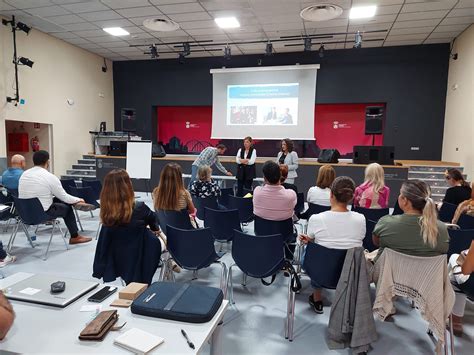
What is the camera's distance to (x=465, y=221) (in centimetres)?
300

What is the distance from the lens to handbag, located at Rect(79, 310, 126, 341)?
1.05 metres

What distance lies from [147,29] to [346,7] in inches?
181

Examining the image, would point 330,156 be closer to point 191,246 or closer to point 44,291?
point 191,246

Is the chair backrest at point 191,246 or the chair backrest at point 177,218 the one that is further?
the chair backrest at point 177,218

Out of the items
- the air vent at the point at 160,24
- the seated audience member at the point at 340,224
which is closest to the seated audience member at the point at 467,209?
the seated audience member at the point at 340,224

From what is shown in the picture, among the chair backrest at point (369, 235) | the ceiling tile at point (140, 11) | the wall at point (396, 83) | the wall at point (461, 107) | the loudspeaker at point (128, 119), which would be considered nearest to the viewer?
the chair backrest at point (369, 235)

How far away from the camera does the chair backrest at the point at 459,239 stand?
8.02 ft

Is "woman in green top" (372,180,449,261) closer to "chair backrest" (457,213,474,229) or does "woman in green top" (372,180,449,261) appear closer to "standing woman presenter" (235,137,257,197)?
"chair backrest" (457,213,474,229)

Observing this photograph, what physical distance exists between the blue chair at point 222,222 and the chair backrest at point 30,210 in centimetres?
210

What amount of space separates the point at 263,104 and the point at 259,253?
7458 millimetres

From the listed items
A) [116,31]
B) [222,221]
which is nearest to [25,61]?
[116,31]

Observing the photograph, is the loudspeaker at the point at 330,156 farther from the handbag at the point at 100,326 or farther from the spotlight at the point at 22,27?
the spotlight at the point at 22,27

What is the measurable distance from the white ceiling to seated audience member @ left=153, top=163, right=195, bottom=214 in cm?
443

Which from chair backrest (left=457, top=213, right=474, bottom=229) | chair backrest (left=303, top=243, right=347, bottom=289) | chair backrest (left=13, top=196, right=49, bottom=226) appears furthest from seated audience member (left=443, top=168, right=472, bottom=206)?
chair backrest (left=13, top=196, right=49, bottom=226)
